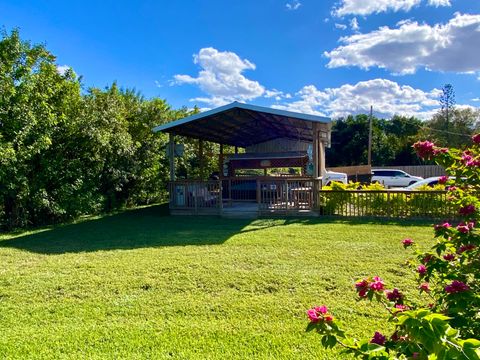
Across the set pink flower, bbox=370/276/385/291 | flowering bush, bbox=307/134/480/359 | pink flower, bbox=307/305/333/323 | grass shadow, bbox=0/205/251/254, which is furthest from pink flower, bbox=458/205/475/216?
grass shadow, bbox=0/205/251/254

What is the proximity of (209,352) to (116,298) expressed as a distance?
5.59 feet

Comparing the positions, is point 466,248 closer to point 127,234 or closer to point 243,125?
point 127,234

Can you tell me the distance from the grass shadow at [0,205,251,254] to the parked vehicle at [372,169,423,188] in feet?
53.6

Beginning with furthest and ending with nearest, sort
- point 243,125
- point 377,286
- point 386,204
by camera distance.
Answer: point 243,125 < point 386,204 < point 377,286

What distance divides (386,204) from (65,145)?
9.78 meters

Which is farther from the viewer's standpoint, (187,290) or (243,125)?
(243,125)

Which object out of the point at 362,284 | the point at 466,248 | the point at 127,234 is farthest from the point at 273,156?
the point at 362,284

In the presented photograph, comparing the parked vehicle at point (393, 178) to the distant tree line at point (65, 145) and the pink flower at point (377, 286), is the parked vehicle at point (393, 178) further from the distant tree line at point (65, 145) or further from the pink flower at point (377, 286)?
the pink flower at point (377, 286)

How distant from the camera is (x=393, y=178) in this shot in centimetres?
2316

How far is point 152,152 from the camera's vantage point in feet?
46.3

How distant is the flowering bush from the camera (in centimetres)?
97

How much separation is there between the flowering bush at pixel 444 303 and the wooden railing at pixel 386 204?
299 inches

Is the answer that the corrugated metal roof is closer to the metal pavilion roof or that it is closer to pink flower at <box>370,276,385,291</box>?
the metal pavilion roof

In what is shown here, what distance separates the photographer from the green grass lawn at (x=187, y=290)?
304cm
